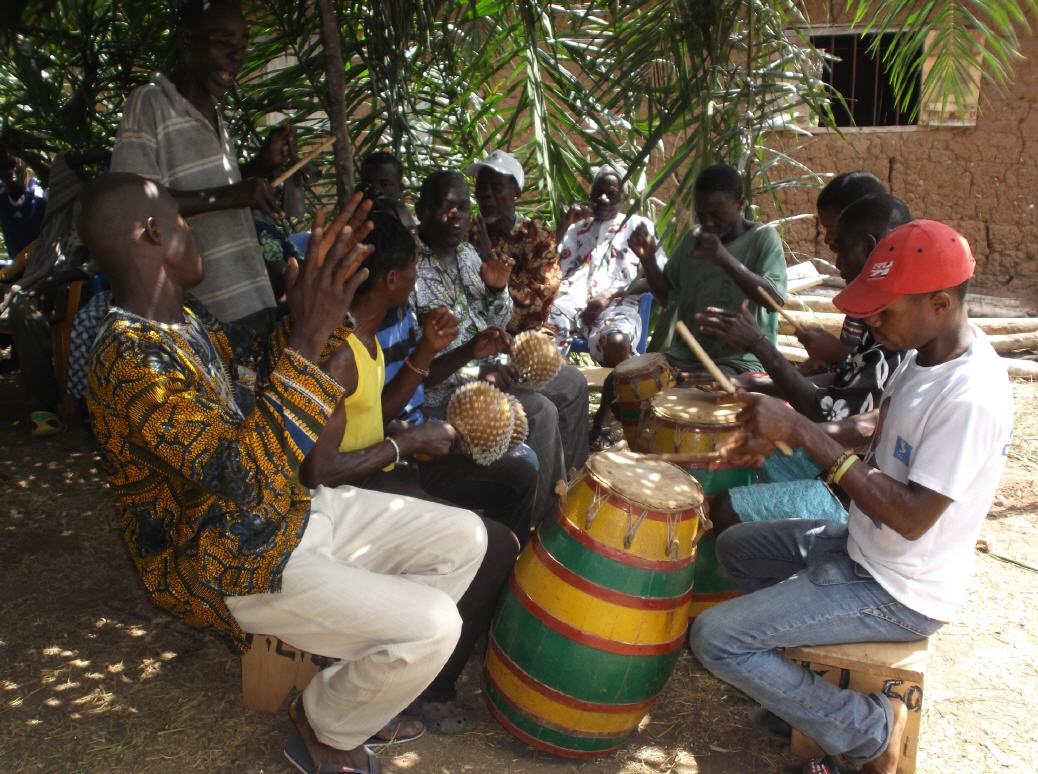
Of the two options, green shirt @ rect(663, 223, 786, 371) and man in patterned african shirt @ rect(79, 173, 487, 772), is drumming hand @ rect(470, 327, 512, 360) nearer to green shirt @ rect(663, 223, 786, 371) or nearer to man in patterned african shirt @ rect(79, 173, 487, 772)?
man in patterned african shirt @ rect(79, 173, 487, 772)

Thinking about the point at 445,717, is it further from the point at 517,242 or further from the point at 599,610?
the point at 517,242

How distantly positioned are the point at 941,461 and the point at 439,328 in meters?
1.45

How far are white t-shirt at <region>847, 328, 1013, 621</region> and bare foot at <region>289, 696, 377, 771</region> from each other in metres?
1.42

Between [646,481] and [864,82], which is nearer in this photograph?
[646,481]

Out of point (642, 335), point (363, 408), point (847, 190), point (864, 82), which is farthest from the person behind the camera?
point (864, 82)

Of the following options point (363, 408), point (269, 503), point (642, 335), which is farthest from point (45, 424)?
point (269, 503)

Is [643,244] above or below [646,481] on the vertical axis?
above

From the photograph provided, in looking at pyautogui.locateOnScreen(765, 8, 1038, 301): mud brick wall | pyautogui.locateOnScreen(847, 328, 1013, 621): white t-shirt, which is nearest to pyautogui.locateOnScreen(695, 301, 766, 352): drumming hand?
pyautogui.locateOnScreen(847, 328, 1013, 621): white t-shirt

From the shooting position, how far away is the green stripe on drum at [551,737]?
2.49 metres

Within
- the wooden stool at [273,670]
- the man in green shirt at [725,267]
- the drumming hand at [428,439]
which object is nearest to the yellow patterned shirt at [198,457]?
the wooden stool at [273,670]

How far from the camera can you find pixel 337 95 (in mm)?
3631

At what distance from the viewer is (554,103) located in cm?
473

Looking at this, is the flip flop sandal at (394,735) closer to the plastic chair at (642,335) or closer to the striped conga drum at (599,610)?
the striped conga drum at (599,610)

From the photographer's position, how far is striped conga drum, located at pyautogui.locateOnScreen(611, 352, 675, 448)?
404cm
